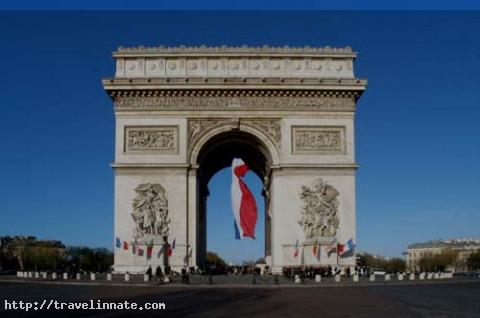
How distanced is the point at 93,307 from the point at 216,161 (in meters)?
30.7

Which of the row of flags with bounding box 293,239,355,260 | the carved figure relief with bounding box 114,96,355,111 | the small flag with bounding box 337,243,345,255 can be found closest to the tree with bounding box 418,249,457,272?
the row of flags with bounding box 293,239,355,260

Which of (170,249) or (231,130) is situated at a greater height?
(231,130)

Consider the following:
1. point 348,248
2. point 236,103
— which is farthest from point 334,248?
point 236,103

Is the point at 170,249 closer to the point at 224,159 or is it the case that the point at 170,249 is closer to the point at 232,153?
the point at 232,153

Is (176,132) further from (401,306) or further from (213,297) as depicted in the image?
A: (401,306)

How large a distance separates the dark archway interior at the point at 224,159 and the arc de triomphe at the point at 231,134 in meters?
0.60

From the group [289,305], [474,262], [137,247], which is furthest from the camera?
[474,262]

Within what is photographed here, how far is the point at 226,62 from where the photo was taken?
4106 cm

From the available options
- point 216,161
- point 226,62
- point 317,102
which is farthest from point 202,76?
point 216,161

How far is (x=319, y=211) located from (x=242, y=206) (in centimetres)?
509

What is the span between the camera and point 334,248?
39.1m

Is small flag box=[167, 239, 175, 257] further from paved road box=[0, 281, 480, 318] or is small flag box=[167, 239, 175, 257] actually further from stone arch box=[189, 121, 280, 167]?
paved road box=[0, 281, 480, 318]

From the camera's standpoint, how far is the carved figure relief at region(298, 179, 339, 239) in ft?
129

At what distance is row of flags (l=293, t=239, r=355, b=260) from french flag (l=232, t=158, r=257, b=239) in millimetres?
3411
